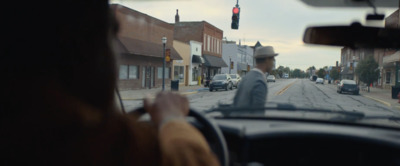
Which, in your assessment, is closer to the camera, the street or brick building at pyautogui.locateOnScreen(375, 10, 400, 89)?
the street

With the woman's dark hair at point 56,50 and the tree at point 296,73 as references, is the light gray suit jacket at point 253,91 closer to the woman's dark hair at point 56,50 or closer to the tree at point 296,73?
the tree at point 296,73

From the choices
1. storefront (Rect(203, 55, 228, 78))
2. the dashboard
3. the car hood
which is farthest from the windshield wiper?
storefront (Rect(203, 55, 228, 78))

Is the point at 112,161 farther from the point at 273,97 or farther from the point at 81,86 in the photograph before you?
the point at 273,97

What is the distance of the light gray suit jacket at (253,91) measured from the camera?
8.85ft

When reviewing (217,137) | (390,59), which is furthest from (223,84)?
(217,137)

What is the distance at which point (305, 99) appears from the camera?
3.46 metres

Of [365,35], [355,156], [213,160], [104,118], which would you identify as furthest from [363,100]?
[104,118]

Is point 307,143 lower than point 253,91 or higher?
lower

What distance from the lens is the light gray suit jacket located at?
8.85 feet

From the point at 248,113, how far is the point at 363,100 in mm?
2193

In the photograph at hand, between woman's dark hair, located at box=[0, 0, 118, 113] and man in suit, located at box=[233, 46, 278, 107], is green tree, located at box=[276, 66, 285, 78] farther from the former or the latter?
woman's dark hair, located at box=[0, 0, 118, 113]

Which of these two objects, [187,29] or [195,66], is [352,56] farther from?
[187,29]

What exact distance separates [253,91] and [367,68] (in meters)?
1.24

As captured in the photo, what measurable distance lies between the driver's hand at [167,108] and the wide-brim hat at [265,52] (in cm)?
163
